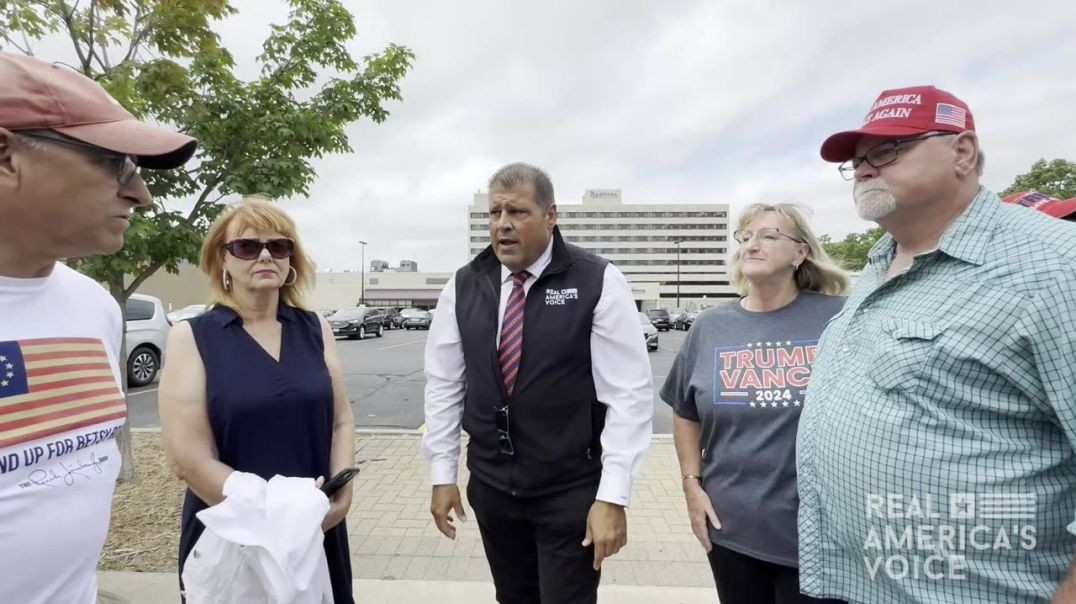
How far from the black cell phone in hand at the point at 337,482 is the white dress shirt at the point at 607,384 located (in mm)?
440

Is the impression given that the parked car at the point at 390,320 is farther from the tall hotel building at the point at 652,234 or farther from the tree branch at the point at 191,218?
the tall hotel building at the point at 652,234

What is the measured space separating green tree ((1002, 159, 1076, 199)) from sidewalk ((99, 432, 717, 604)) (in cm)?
3628

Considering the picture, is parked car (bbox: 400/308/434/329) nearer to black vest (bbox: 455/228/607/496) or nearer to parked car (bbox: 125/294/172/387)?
parked car (bbox: 125/294/172/387)

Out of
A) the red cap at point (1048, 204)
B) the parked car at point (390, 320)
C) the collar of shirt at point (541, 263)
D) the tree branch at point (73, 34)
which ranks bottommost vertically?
the parked car at point (390, 320)

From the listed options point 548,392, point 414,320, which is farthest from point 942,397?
point 414,320

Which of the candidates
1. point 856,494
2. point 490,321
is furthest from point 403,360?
point 856,494

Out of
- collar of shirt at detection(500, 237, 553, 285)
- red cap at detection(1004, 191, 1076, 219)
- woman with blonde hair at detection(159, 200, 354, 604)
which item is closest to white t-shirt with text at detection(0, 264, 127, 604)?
woman with blonde hair at detection(159, 200, 354, 604)

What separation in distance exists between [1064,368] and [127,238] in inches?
202

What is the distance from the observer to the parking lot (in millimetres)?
8094

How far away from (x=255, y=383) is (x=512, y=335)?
98 cm

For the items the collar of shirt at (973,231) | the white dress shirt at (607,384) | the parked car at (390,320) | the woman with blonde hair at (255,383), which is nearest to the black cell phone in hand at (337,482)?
the woman with blonde hair at (255,383)

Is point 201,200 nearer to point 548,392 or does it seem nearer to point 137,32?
point 137,32

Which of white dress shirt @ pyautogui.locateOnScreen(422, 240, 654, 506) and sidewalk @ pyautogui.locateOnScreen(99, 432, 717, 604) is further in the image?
sidewalk @ pyautogui.locateOnScreen(99, 432, 717, 604)

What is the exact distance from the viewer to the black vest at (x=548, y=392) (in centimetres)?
216
